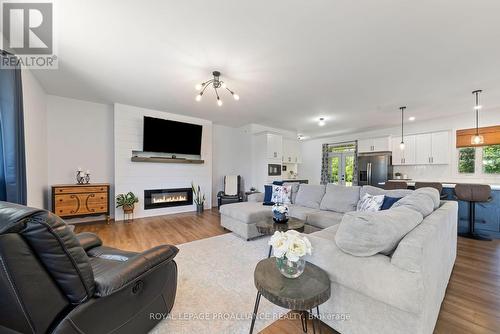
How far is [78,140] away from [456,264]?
6995 millimetres

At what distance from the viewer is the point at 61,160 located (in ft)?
13.9

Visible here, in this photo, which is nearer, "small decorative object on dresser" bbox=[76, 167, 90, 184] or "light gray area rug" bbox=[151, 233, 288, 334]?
"light gray area rug" bbox=[151, 233, 288, 334]

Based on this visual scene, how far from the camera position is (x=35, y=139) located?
11.0ft

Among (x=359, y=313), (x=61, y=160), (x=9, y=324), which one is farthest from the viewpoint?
(x=61, y=160)

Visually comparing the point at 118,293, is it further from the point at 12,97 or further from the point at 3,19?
the point at 3,19

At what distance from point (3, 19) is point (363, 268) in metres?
3.87

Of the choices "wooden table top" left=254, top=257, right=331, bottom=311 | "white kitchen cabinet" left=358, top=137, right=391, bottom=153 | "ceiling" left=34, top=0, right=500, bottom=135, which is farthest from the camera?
"white kitchen cabinet" left=358, top=137, right=391, bottom=153

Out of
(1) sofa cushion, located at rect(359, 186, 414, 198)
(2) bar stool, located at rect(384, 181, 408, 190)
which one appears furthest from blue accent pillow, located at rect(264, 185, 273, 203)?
(2) bar stool, located at rect(384, 181, 408, 190)

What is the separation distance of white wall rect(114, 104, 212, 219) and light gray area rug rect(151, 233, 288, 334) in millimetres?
2554

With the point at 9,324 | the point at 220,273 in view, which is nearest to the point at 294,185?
the point at 220,273

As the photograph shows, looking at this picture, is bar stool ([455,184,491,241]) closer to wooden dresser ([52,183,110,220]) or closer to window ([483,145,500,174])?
window ([483,145,500,174])

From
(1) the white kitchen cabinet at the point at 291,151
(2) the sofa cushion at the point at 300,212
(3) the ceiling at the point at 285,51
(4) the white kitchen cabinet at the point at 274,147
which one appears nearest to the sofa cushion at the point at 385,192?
(2) the sofa cushion at the point at 300,212

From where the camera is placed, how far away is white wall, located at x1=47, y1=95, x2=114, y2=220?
4.16 meters

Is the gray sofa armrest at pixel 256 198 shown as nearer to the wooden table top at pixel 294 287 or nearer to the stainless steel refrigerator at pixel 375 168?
the wooden table top at pixel 294 287
